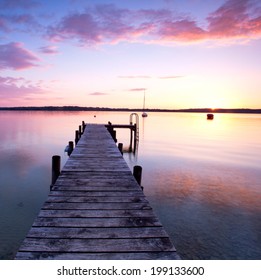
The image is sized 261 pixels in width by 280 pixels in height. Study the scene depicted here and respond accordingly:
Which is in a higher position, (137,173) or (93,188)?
(137,173)

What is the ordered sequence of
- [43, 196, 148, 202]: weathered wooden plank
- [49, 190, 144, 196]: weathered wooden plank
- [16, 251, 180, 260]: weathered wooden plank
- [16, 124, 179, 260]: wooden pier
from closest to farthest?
1. [16, 251, 180, 260]: weathered wooden plank
2. [16, 124, 179, 260]: wooden pier
3. [43, 196, 148, 202]: weathered wooden plank
4. [49, 190, 144, 196]: weathered wooden plank

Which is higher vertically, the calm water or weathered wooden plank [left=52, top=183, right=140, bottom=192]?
weathered wooden plank [left=52, top=183, right=140, bottom=192]

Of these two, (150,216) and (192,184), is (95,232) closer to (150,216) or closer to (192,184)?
(150,216)

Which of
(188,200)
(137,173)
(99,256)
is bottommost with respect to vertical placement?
(188,200)

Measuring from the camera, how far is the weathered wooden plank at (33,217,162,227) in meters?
3.76

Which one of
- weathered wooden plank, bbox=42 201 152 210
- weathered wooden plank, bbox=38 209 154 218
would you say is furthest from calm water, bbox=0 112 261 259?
weathered wooden plank, bbox=38 209 154 218

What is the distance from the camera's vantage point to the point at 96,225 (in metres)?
3.78

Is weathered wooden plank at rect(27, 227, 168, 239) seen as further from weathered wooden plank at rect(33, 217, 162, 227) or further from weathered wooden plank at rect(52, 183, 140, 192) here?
weathered wooden plank at rect(52, 183, 140, 192)

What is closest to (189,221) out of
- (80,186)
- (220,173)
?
(80,186)

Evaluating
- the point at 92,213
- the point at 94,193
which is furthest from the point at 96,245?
the point at 94,193

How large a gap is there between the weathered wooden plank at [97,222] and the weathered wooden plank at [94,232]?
13 cm

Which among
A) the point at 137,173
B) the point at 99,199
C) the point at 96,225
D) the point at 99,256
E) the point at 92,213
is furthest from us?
the point at 137,173

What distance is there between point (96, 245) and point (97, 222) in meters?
0.68

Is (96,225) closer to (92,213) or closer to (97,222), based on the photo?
(97,222)
